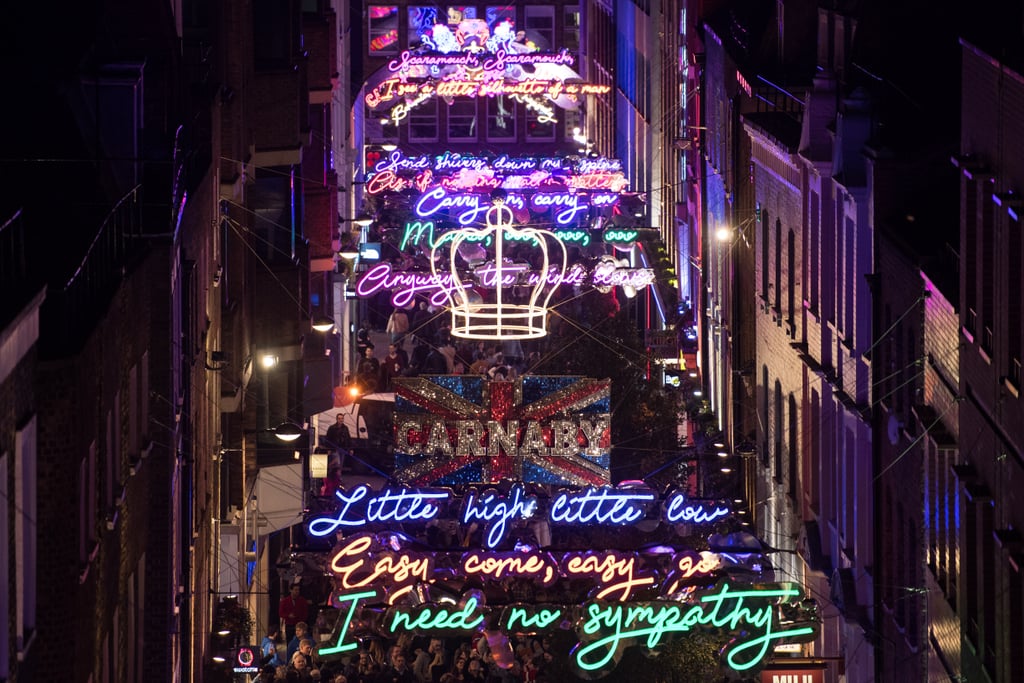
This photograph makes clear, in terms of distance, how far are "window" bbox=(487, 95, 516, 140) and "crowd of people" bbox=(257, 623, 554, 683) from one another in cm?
7470

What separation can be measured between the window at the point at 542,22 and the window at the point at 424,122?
5.82 m

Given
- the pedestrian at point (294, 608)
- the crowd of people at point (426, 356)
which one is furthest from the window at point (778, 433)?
the crowd of people at point (426, 356)

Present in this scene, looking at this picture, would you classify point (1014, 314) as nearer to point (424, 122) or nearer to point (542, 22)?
point (542, 22)

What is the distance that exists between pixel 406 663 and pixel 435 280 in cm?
1476

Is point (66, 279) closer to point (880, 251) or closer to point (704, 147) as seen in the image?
point (880, 251)

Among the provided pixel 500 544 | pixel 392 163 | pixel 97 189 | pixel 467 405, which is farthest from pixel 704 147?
pixel 97 189

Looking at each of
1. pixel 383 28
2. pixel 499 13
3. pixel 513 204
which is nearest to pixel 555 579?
pixel 513 204

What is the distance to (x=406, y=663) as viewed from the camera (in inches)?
1236

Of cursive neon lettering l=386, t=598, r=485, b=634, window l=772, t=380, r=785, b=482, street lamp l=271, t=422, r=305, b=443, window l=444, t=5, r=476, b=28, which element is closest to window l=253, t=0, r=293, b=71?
street lamp l=271, t=422, r=305, b=443

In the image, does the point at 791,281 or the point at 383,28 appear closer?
the point at 791,281

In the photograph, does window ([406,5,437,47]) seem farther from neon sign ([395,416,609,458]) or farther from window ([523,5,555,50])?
neon sign ([395,416,609,458])

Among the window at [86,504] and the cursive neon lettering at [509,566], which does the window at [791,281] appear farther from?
the window at [86,504]

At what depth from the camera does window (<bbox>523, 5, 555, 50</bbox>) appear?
10425cm

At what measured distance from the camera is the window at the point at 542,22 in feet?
342
